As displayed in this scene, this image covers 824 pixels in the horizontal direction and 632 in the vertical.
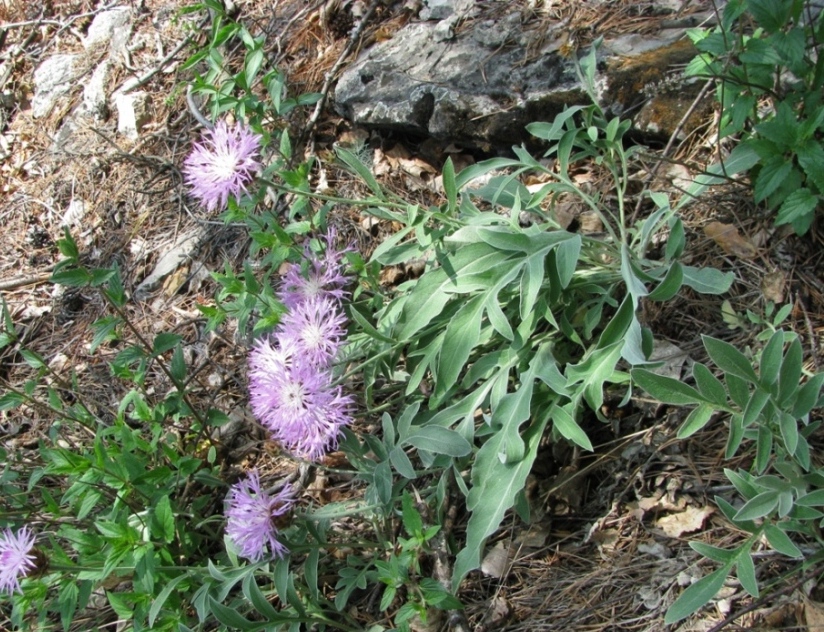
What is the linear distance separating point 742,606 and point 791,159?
4.41 ft

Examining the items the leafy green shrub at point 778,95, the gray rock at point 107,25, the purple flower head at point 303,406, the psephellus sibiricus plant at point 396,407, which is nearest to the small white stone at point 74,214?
the gray rock at point 107,25

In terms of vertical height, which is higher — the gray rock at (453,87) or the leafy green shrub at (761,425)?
the gray rock at (453,87)

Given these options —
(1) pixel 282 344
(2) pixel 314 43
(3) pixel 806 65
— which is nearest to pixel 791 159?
(3) pixel 806 65

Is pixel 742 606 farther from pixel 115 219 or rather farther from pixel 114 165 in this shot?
pixel 114 165

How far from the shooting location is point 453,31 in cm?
341

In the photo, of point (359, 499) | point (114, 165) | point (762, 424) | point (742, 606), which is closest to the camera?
point (762, 424)

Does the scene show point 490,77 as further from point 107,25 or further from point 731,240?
point 107,25

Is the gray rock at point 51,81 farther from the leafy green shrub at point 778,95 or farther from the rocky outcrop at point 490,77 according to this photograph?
the leafy green shrub at point 778,95

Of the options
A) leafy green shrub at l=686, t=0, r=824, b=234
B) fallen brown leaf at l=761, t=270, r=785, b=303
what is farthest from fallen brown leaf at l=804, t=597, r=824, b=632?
leafy green shrub at l=686, t=0, r=824, b=234

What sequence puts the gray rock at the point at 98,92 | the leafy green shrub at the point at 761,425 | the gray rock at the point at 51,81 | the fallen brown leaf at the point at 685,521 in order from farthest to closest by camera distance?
1. the gray rock at the point at 51,81
2. the gray rock at the point at 98,92
3. the fallen brown leaf at the point at 685,521
4. the leafy green shrub at the point at 761,425

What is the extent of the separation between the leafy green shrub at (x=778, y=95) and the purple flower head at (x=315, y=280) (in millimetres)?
1378

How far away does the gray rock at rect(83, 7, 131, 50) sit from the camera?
15.4 feet

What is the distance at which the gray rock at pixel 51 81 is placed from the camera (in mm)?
4691

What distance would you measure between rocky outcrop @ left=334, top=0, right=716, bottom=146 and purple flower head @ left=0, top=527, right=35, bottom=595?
2207mm
